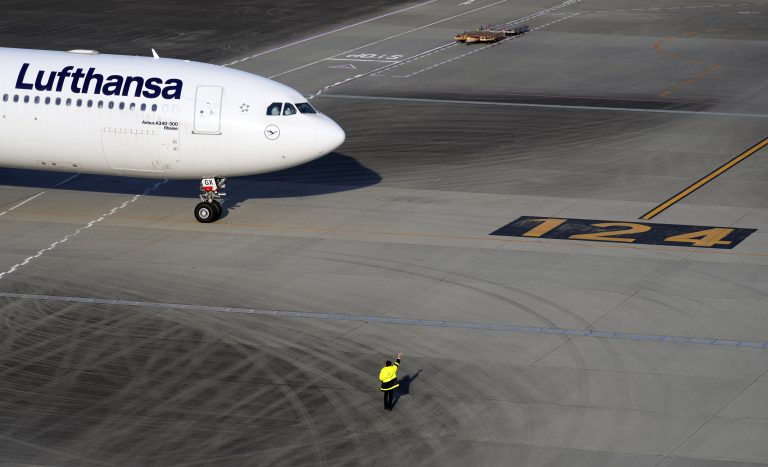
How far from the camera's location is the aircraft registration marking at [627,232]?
47344mm

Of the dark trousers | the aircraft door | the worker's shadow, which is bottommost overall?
the worker's shadow

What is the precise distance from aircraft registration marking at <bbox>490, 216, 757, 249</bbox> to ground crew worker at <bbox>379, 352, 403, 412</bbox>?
15.6 metres

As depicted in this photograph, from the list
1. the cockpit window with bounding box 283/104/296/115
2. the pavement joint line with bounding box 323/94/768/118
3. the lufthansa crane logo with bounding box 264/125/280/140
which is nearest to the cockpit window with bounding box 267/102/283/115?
the cockpit window with bounding box 283/104/296/115

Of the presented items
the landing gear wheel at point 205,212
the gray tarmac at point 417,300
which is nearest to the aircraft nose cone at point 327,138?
the gray tarmac at point 417,300

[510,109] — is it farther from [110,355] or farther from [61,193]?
[110,355]

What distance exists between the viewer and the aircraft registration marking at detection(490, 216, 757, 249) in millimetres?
47344

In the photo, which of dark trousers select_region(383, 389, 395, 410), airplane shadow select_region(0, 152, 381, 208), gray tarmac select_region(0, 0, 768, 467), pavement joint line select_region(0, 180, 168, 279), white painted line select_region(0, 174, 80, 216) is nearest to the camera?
gray tarmac select_region(0, 0, 768, 467)

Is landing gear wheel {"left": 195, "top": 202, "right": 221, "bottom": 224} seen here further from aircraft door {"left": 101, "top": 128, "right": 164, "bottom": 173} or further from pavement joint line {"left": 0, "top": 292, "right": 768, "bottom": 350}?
pavement joint line {"left": 0, "top": 292, "right": 768, "bottom": 350}

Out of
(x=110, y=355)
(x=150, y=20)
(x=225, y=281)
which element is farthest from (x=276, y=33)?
(x=110, y=355)

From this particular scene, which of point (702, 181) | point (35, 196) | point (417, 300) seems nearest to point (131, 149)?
point (35, 196)

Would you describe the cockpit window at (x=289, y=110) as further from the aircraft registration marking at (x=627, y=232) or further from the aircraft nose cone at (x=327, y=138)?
the aircraft registration marking at (x=627, y=232)

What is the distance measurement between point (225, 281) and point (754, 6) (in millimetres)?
63488

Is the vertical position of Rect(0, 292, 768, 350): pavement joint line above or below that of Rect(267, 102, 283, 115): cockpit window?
below

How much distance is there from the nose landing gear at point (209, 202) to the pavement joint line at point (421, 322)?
8431mm
